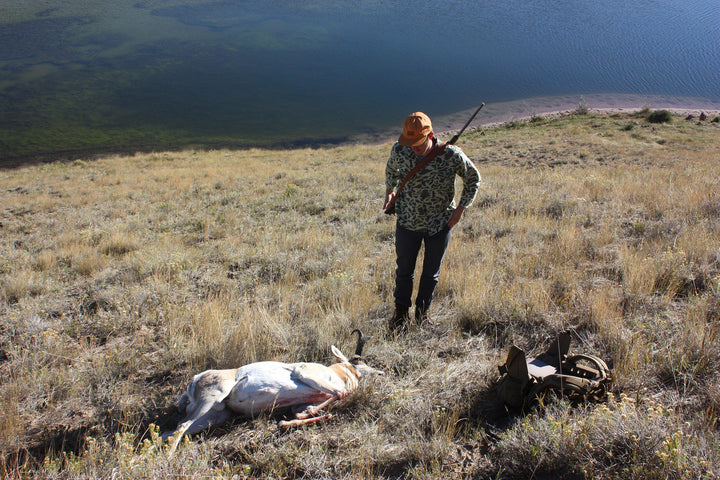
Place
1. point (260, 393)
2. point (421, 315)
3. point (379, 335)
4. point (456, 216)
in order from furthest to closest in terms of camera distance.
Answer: point (421, 315)
point (379, 335)
point (456, 216)
point (260, 393)

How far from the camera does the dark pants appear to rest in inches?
136

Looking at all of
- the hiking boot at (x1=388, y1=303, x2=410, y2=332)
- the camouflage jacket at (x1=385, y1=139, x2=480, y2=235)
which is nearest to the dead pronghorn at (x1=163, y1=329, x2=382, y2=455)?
the hiking boot at (x1=388, y1=303, x2=410, y2=332)

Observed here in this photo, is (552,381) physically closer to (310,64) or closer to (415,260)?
(415,260)

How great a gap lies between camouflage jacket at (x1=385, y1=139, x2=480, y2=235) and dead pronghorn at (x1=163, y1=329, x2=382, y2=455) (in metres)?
1.39

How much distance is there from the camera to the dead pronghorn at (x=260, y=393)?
2.58 meters

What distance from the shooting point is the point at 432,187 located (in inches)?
131

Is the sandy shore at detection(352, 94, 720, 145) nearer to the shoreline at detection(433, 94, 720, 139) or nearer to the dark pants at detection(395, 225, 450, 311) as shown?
the shoreline at detection(433, 94, 720, 139)

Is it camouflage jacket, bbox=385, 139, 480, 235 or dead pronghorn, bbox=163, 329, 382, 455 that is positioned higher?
camouflage jacket, bbox=385, 139, 480, 235

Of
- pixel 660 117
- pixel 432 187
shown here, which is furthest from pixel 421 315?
pixel 660 117

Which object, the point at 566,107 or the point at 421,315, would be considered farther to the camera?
the point at 566,107

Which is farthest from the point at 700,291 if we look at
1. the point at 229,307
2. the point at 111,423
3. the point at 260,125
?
the point at 260,125

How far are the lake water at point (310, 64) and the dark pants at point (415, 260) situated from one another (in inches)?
1082

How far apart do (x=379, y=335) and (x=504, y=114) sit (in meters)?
31.3

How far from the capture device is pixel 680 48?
38.8 metres
